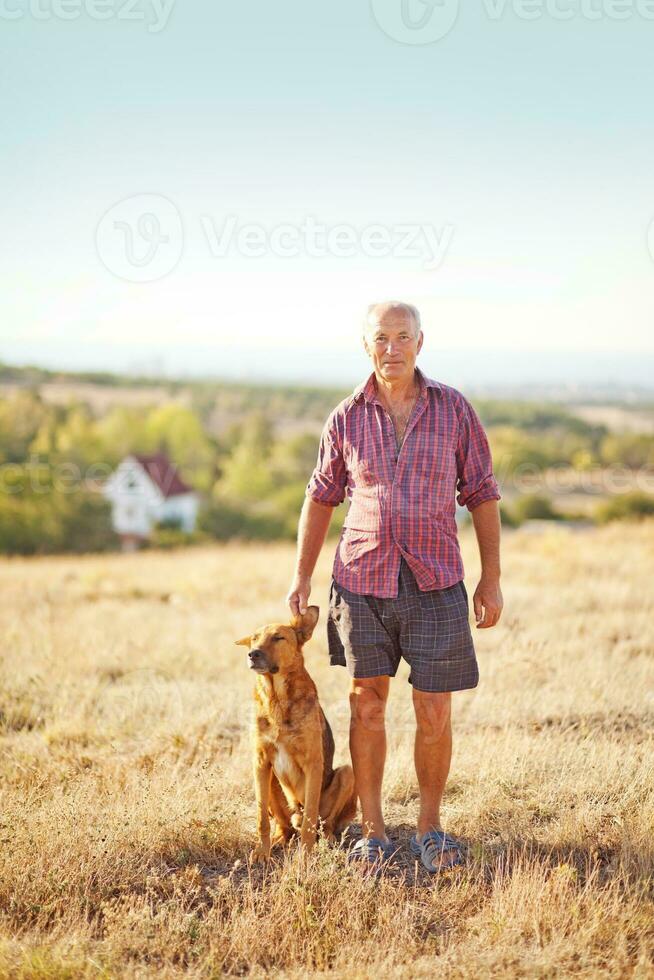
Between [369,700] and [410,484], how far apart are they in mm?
1048

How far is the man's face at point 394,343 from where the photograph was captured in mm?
3850

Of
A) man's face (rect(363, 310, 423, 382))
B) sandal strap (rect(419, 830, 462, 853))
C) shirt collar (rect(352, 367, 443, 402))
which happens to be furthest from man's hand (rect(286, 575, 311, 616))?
sandal strap (rect(419, 830, 462, 853))

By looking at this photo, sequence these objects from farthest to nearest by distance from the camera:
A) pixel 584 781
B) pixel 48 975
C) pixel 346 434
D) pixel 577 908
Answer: pixel 584 781 < pixel 346 434 < pixel 577 908 < pixel 48 975

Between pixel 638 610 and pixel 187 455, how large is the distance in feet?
191

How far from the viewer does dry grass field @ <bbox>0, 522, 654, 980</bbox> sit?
10.9 feet

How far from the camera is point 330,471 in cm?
414

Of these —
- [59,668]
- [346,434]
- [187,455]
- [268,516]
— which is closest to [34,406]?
[187,455]

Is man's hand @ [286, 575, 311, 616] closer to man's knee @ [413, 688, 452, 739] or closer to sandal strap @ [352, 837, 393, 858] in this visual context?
man's knee @ [413, 688, 452, 739]

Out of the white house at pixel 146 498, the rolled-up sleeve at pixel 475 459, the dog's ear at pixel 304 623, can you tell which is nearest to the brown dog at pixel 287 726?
the dog's ear at pixel 304 623

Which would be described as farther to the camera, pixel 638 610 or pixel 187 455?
pixel 187 455

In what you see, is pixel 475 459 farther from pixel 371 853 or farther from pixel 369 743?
pixel 371 853

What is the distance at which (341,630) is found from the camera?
4059mm

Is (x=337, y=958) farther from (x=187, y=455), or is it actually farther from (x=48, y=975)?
(x=187, y=455)

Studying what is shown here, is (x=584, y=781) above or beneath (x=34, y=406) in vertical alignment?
beneath
